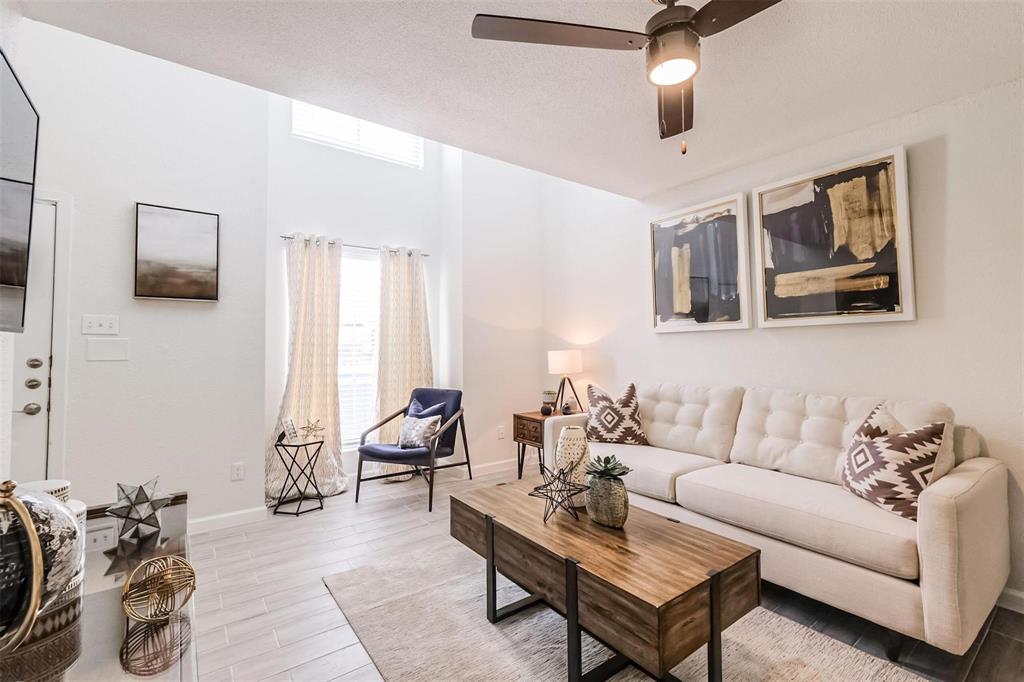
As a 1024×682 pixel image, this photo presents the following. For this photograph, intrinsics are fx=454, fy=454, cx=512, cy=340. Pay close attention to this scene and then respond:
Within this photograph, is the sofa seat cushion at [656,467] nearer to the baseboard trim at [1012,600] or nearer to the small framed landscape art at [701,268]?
the small framed landscape art at [701,268]

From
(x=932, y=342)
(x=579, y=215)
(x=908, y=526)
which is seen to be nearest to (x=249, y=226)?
(x=579, y=215)

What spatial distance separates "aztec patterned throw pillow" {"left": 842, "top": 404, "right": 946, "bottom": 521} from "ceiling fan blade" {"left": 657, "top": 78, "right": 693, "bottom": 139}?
175 centimetres

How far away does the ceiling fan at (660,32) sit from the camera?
150cm

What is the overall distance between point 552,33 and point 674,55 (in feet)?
1.41

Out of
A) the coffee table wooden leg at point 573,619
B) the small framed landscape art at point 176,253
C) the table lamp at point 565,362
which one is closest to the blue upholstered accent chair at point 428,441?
the table lamp at point 565,362

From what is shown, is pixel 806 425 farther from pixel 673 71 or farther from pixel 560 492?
pixel 673 71

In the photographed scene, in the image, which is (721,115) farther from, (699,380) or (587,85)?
(699,380)

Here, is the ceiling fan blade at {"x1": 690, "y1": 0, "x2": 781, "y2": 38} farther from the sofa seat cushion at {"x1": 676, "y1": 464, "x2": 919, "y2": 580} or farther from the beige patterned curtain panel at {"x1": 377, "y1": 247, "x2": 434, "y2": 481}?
the beige patterned curtain panel at {"x1": 377, "y1": 247, "x2": 434, "y2": 481}

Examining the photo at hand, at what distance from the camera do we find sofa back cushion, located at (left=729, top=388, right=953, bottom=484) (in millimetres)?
2428

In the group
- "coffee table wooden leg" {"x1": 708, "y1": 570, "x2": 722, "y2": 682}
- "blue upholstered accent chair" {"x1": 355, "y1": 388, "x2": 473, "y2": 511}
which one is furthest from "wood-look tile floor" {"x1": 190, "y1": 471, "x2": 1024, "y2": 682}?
"coffee table wooden leg" {"x1": 708, "y1": 570, "x2": 722, "y2": 682}

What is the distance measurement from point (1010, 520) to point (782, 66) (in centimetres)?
247

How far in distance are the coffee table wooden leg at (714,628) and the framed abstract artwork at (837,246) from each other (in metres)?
2.06

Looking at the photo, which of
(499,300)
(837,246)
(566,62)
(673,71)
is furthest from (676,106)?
(499,300)

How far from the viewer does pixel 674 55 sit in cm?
158
